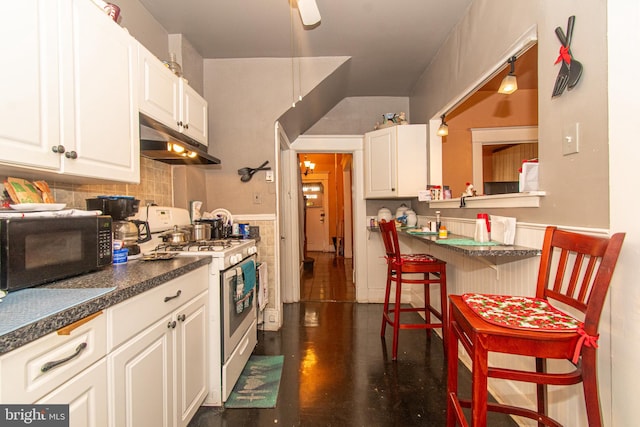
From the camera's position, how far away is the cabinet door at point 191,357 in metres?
1.40

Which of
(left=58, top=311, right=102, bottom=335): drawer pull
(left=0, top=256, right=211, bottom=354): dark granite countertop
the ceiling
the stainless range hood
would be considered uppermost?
the ceiling

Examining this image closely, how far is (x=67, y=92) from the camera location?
1.17m

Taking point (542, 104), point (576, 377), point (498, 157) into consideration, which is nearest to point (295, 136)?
point (542, 104)

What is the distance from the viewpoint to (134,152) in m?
1.59

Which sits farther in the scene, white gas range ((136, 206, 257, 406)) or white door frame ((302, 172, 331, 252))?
white door frame ((302, 172, 331, 252))

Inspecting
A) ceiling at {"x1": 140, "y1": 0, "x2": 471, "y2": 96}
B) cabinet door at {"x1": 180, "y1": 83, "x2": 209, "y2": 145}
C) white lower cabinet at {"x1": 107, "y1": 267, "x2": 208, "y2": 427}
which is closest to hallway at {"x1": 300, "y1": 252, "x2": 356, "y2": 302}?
white lower cabinet at {"x1": 107, "y1": 267, "x2": 208, "y2": 427}

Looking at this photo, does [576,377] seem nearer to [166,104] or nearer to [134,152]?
[134,152]

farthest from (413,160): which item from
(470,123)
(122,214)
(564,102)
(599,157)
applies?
(122,214)

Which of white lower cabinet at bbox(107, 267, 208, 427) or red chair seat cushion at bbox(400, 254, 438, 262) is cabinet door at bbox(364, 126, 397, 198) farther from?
white lower cabinet at bbox(107, 267, 208, 427)

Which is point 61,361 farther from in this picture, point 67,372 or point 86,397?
point 86,397

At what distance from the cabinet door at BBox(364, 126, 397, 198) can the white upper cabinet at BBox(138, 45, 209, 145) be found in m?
1.82

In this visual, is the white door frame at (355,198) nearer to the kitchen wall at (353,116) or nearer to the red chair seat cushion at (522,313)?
the kitchen wall at (353,116)

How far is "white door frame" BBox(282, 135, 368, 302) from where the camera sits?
3.59 metres

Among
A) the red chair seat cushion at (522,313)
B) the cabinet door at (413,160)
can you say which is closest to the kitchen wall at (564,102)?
the red chair seat cushion at (522,313)
